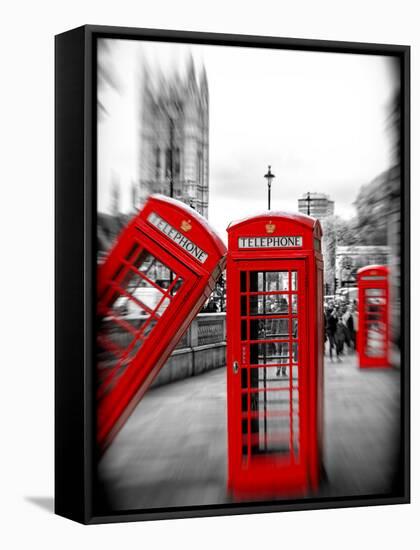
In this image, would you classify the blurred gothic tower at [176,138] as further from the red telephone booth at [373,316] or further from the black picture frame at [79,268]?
the red telephone booth at [373,316]

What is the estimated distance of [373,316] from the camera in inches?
300

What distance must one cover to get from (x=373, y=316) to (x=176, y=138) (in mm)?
2229

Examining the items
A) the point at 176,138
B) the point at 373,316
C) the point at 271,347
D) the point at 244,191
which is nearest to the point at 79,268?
the point at 176,138

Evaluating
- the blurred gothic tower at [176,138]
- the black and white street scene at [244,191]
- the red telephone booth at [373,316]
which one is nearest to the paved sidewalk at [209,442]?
the black and white street scene at [244,191]

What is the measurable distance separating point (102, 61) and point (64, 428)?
2.84 m

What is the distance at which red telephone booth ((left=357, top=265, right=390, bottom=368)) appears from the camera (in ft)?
24.7

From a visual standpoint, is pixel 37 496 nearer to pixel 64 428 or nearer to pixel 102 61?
pixel 64 428

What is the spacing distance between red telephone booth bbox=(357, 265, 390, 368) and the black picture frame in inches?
52.7

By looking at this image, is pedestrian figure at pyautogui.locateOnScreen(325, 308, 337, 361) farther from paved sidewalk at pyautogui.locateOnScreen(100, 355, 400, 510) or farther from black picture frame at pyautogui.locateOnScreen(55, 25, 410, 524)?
black picture frame at pyautogui.locateOnScreen(55, 25, 410, 524)

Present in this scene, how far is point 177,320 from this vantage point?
7113mm

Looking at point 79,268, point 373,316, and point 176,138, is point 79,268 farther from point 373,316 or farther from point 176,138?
point 373,316

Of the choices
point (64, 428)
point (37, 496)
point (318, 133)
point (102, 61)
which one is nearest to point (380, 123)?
point (318, 133)

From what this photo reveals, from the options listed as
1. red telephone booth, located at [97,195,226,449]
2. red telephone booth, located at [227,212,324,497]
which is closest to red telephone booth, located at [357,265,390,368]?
red telephone booth, located at [227,212,324,497]

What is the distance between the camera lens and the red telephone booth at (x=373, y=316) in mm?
7523
